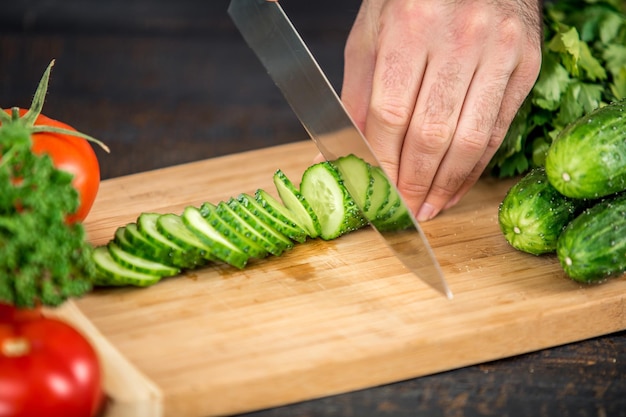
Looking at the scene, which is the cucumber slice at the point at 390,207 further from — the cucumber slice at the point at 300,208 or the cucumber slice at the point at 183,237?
the cucumber slice at the point at 183,237

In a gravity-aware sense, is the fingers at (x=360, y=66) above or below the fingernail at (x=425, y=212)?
above

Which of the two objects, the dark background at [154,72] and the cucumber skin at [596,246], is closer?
the cucumber skin at [596,246]

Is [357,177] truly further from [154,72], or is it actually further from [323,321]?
[154,72]

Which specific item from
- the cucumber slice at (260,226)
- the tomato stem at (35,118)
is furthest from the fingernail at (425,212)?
the tomato stem at (35,118)

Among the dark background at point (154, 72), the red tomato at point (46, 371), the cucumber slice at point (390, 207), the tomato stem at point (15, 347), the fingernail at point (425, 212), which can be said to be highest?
the tomato stem at point (15, 347)

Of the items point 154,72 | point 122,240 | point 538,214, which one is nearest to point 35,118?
point 122,240

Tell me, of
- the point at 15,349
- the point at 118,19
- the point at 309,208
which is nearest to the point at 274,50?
the point at 309,208

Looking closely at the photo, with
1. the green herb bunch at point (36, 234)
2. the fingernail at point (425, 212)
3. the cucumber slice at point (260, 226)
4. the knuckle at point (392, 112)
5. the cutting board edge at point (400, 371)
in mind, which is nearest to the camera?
the green herb bunch at point (36, 234)
